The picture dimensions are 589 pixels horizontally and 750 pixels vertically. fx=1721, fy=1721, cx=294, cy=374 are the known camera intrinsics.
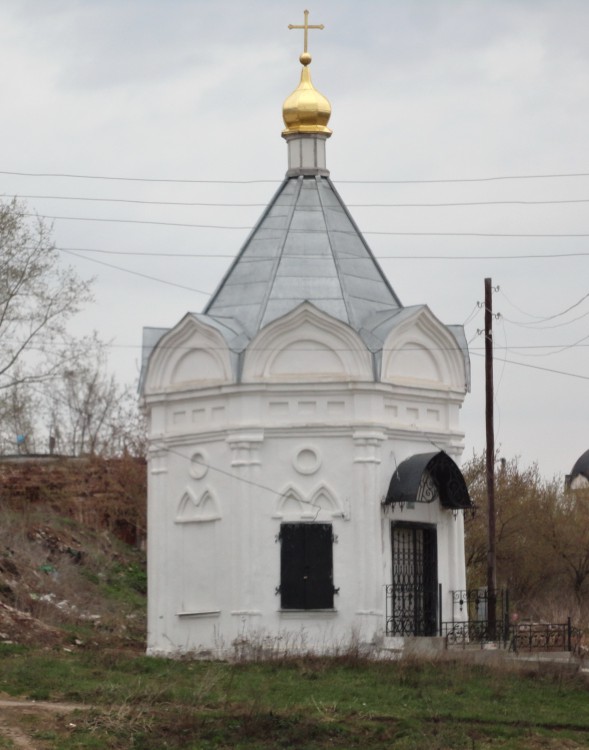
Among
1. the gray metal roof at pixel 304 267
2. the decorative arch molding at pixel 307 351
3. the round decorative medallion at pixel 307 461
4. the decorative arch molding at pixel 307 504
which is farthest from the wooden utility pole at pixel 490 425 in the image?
the round decorative medallion at pixel 307 461

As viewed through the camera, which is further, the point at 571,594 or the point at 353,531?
the point at 571,594

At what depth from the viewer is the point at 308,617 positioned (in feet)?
→ 86.7

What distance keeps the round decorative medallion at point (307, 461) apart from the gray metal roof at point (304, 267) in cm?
208

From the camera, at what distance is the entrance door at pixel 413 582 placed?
2695cm

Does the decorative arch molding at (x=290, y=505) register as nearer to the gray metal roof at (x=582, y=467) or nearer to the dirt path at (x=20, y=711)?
the dirt path at (x=20, y=711)

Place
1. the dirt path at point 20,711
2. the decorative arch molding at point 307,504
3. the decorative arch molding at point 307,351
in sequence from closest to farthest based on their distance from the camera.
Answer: the dirt path at point 20,711 → the decorative arch molding at point 307,504 → the decorative arch molding at point 307,351

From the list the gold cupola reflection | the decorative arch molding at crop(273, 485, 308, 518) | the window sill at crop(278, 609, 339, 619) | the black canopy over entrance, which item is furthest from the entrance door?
the gold cupola reflection

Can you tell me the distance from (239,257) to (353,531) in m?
5.18

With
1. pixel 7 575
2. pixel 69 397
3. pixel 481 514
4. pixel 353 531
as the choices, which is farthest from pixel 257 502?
pixel 69 397

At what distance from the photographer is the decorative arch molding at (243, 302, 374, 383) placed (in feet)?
88.4

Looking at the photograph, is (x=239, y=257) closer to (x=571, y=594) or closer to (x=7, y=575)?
(x=7, y=575)

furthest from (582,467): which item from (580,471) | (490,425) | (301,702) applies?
(301,702)

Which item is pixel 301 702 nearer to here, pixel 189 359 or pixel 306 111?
pixel 189 359

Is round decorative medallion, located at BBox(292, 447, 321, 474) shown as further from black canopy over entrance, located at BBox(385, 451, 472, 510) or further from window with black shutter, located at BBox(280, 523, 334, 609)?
black canopy over entrance, located at BBox(385, 451, 472, 510)
